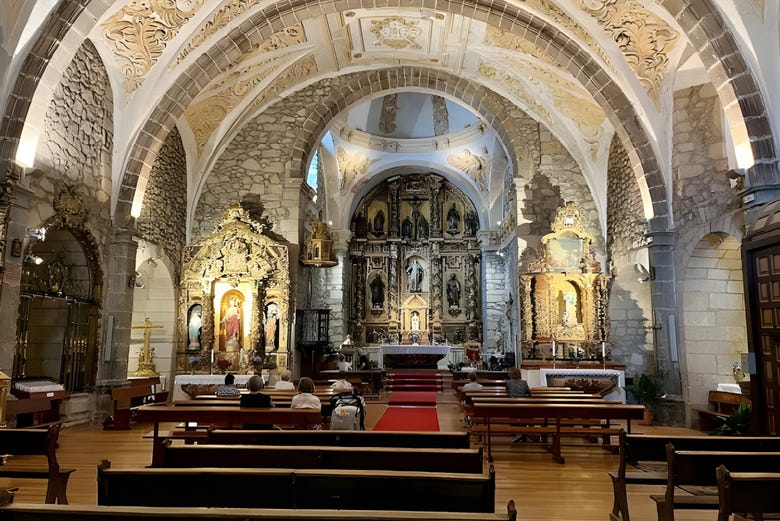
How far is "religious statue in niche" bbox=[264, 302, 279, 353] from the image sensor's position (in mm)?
13883

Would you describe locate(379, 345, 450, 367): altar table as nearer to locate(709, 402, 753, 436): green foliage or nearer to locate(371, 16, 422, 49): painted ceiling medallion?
locate(371, 16, 422, 49): painted ceiling medallion

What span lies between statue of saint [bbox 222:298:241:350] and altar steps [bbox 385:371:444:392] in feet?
15.5

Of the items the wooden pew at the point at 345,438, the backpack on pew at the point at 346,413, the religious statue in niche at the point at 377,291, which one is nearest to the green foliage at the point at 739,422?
the wooden pew at the point at 345,438

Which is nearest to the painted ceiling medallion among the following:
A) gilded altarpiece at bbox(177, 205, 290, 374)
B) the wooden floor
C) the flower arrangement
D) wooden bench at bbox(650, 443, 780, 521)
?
gilded altarpiece at bbox(177, 205, 290, 374)

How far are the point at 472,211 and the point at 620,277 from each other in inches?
416

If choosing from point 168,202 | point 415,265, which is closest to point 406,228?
point 415,265

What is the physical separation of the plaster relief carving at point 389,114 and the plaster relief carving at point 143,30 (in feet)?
38.5

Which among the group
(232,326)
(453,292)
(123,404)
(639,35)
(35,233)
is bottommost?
(123,404)

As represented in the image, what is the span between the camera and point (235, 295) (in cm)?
1398

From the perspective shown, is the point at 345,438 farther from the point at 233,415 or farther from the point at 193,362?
the point at 193,362

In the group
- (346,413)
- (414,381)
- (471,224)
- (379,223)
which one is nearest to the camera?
(346,413)

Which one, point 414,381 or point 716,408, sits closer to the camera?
point 716,408

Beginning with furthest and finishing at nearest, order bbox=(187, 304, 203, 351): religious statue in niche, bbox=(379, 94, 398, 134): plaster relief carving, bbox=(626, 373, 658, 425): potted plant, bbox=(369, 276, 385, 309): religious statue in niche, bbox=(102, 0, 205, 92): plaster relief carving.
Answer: bbox=(369, 276, 385, 309): religious statue in niche
bbox=(379, 94, 398, 134): plaster relief carving
bbox=(187, 304, 203, 351): religious statue in niche
bbox=(626, 373, 658, 425): potted plant
bbox=(102, 0, 205, 92): plaster relief carving

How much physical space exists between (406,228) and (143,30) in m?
15.2
